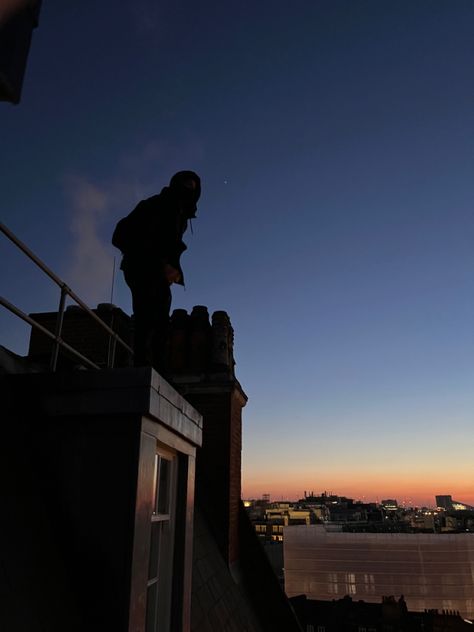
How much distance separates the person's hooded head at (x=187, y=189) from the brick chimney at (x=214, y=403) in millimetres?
2950

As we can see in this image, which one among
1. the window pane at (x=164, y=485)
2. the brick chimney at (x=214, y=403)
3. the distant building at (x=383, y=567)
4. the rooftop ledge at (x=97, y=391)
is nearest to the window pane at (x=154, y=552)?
the window pane at (x=164, y=485)

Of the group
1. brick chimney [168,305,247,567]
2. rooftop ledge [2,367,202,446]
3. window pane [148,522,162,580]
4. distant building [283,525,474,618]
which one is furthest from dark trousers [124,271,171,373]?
distant building [283,525,474,618]

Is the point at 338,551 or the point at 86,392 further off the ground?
the point at 86,392

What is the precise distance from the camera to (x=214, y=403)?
Result: 6961mm

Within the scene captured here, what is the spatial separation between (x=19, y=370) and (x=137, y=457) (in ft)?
3.38

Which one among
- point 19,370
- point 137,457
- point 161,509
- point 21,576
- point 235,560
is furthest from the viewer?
point 235,560

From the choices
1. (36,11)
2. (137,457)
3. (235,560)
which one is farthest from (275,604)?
(36,11)

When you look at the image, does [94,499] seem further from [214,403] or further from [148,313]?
[214,403]

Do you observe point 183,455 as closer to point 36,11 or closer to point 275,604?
point 36,11

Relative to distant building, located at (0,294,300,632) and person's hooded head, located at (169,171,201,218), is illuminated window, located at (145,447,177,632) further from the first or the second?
person's hooded head, located at (169,171,201,218)

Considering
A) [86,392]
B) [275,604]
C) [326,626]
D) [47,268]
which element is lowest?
[326,626]

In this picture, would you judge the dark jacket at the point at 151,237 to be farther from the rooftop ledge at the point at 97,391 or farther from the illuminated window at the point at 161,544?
the illuminated window at the point at 161,544

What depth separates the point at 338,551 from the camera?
3544 centimetres

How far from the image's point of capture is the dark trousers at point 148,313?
11.6 feet
